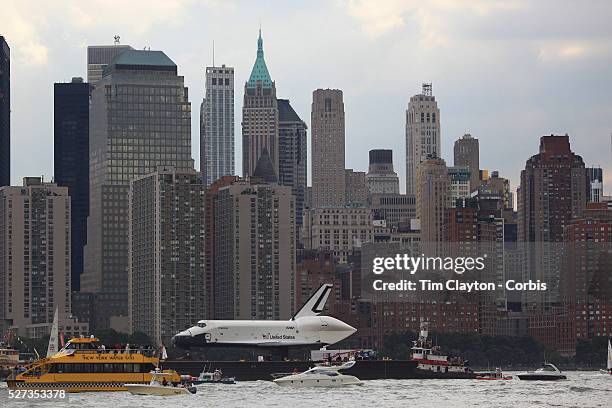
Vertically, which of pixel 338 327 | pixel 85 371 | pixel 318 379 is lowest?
pixel 318 379

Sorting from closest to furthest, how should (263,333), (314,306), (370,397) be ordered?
(370,397) → (263,333) → (314,306)

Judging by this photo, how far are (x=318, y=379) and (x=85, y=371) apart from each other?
24.3 metres

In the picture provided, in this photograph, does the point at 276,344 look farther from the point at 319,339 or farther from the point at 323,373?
the point at 323,373

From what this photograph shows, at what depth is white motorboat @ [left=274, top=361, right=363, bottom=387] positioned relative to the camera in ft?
490

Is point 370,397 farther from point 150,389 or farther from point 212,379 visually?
point 212,379

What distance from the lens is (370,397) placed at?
136250 millimetres

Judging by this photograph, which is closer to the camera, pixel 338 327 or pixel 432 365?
pixel 432 365

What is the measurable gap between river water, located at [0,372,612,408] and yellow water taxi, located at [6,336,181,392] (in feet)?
4.26

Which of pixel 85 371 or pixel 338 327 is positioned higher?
pixel 338 327

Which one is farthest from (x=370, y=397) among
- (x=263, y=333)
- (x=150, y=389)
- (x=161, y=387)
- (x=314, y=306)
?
(x=314, y=306)

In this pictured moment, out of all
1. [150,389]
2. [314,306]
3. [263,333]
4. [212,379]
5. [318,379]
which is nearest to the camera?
[150,389]

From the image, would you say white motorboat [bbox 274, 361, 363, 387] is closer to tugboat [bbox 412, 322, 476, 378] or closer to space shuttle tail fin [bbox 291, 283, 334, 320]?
tugboat [bbox 412, 322, 476, 378]

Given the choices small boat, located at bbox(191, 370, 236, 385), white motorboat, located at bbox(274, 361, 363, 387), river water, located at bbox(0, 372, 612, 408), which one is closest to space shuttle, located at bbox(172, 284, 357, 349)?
river water, located at bbox(0, 372, 612, 408)

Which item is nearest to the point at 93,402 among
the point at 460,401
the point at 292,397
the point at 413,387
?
the point at 292,397
